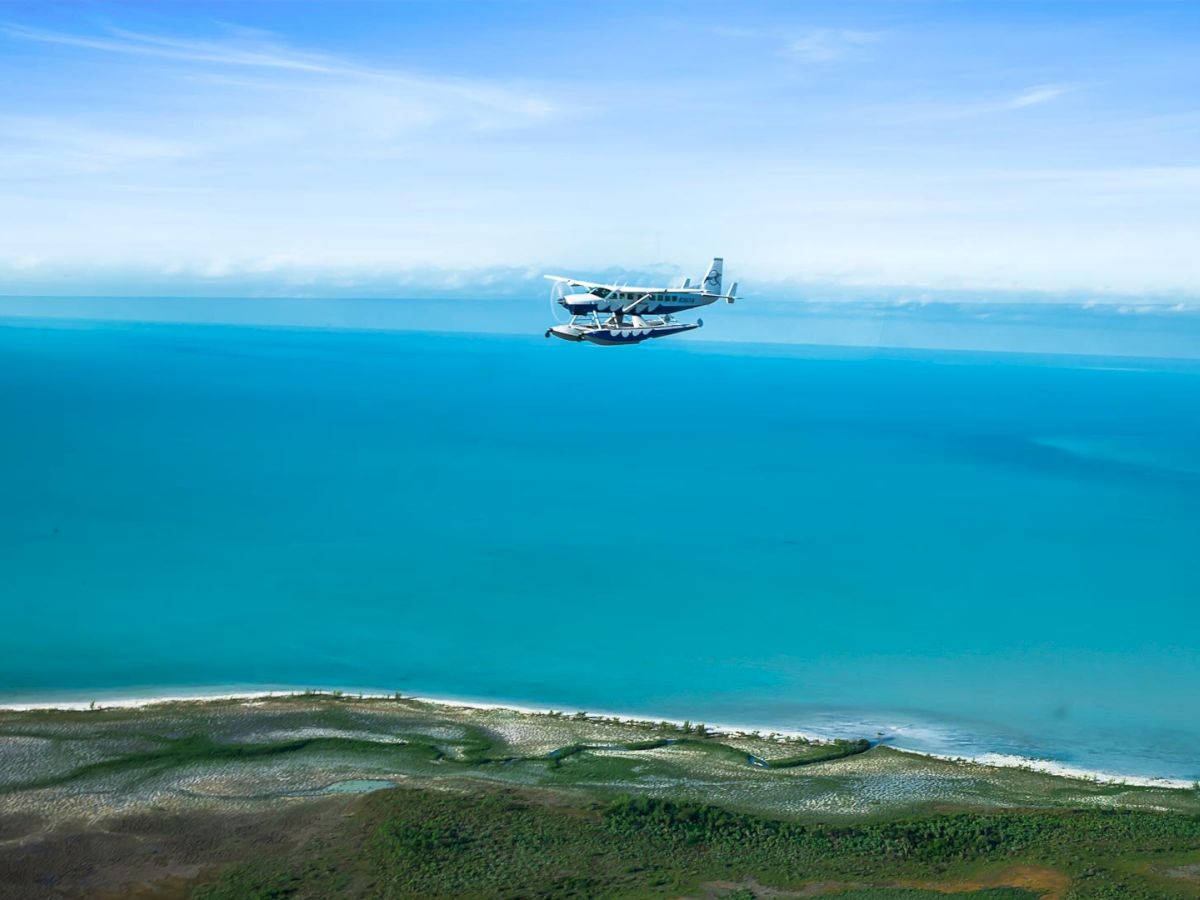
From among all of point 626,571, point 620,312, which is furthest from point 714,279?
point 626,571

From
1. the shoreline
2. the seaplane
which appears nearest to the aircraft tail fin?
the seaplane

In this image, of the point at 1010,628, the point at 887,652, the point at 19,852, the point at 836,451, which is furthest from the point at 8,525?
the point at 836,451

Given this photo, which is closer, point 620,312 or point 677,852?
point 677,852

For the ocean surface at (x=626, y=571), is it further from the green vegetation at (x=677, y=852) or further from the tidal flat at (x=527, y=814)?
the green vegetation at (x=677, y=852)

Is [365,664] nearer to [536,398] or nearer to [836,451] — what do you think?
[836,451]

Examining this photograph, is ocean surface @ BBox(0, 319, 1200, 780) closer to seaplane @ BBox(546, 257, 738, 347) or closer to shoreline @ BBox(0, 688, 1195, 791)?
shoreline @ BBox(0, 688, 1195, 791)

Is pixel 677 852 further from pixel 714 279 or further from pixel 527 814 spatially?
pixel 714 279
